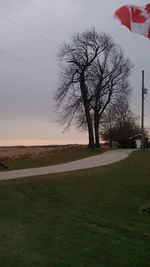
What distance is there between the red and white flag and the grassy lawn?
4.46 metres

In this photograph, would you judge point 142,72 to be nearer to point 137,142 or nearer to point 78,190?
point 137,142

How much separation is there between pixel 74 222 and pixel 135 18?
5.15 m

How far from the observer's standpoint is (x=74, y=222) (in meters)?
14.6

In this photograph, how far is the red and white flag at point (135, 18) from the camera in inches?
492

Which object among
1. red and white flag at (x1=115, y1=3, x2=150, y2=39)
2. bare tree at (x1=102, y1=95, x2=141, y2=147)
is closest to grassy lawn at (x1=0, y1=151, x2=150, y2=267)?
red and white flag at (x1=115, y1=3, x2=150, y2=39)

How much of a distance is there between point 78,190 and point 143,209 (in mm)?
5174

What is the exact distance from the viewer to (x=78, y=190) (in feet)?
73.0

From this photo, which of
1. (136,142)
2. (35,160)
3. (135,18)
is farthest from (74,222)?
(136,142)

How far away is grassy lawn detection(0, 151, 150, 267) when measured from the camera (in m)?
10.5

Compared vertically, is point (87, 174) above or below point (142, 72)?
below

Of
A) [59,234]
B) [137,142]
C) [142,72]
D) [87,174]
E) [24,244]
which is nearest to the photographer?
[24,244]

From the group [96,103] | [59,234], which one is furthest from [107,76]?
[59,234]

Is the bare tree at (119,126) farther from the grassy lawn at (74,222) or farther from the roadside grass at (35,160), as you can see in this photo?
the grassy lawn at (74,222)

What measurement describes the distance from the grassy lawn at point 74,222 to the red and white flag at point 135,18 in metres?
4.46
